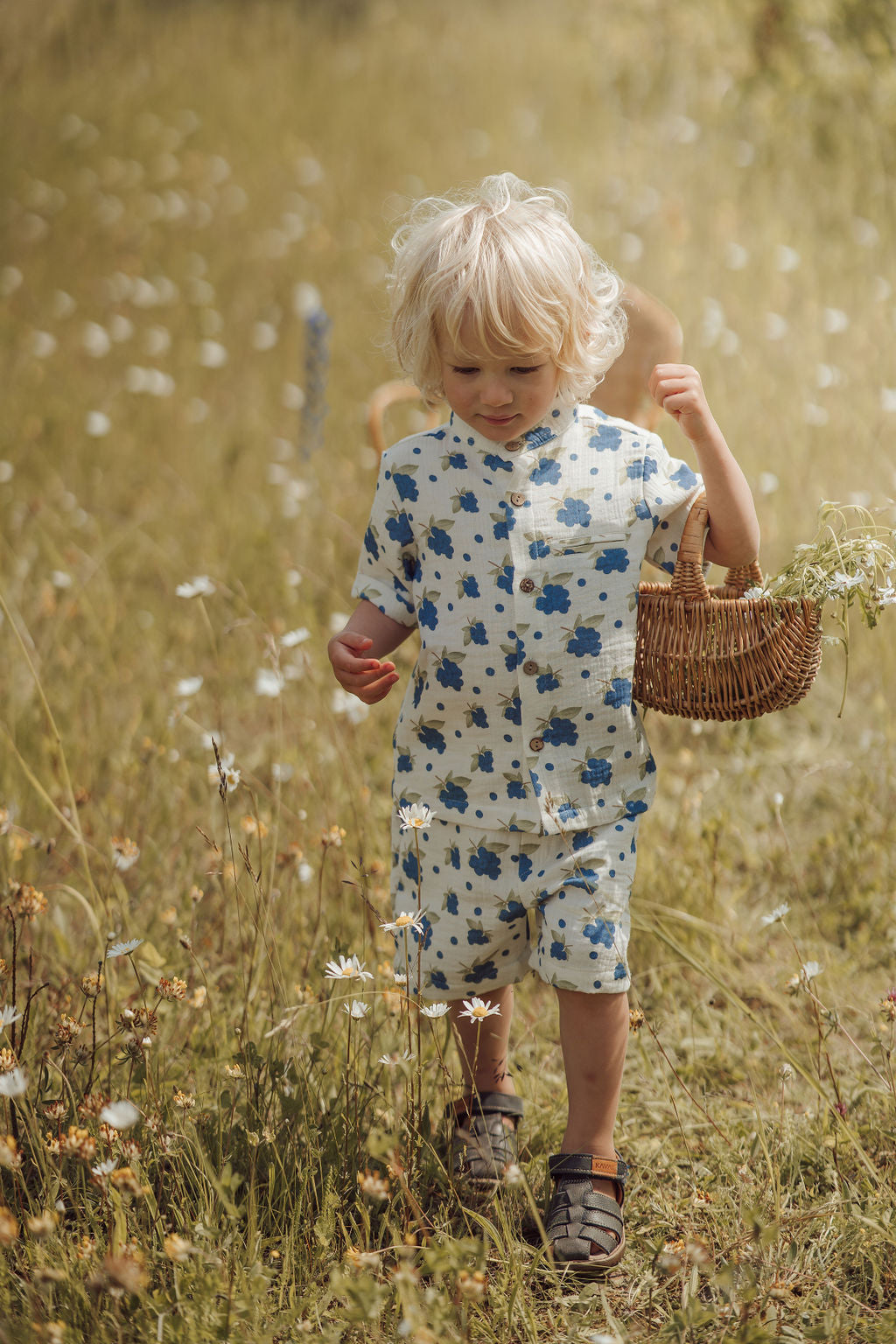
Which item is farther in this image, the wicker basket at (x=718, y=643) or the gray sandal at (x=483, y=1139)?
the gray sandal at (x=483, y=1139)

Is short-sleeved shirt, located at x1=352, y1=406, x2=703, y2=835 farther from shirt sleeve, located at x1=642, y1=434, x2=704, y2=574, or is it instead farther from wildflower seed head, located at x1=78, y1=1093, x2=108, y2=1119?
wildflower seed head, located at x1=78, y1=1093, x2=108, y2=1119

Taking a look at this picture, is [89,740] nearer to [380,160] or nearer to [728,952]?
[728,952]

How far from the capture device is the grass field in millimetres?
1428

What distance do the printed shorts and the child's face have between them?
566mm

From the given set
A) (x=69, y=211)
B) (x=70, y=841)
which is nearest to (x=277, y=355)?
(x=69, y=211)

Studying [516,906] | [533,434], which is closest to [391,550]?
[533,434]

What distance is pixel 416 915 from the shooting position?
4.91 feet

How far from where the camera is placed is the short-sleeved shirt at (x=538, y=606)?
5.05ft

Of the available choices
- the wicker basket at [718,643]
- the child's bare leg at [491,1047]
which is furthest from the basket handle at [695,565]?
the child's bare leg at [491,1047]

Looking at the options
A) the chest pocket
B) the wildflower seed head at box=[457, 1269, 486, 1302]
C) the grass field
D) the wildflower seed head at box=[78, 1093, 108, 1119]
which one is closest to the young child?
the chest pocket

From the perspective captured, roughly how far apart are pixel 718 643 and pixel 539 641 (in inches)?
9.4

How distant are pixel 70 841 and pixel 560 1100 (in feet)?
3.90

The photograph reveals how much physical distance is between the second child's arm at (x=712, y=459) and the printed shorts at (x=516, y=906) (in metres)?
0.43

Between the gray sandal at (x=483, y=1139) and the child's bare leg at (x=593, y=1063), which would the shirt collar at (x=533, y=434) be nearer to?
the child's bare leg at (x=593, y=1063)
